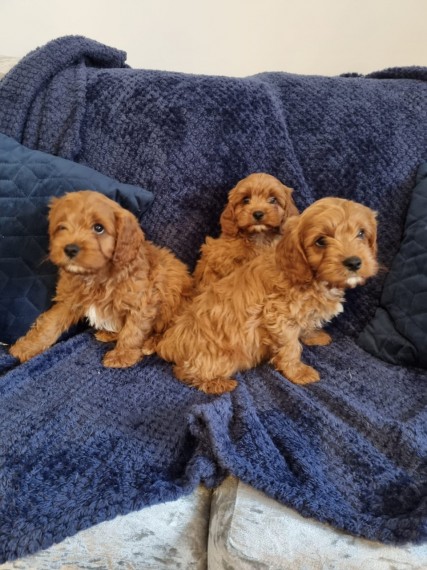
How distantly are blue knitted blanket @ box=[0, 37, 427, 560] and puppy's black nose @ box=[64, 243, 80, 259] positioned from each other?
0.51m

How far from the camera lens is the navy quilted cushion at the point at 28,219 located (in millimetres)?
2148

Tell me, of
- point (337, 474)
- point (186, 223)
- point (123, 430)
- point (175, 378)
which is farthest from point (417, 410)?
point (186, 223)

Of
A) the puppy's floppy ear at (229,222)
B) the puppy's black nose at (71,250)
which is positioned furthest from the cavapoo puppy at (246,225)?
the puppy's black nose at (71,250)

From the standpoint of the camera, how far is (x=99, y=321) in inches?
87.4

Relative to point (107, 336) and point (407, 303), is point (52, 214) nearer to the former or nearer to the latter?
point (107, 336)

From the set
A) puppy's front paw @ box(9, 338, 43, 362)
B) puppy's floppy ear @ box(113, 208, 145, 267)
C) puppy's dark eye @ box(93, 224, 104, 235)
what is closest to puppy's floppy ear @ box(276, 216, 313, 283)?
puppy's floppy ear @ box(113, 208, 145, 267)

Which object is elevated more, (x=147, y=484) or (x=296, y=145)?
(x=296, y=145)

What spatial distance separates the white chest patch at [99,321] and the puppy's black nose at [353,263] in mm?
1116

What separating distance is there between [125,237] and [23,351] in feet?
2.37

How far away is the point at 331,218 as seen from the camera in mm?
1759

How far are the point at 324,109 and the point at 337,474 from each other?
1694 mm

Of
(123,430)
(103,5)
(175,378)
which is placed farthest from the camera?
(103,5)

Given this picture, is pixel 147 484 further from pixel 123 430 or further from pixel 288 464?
pixel 288 464

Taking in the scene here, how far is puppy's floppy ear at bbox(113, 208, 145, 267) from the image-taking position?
6.53 ft
